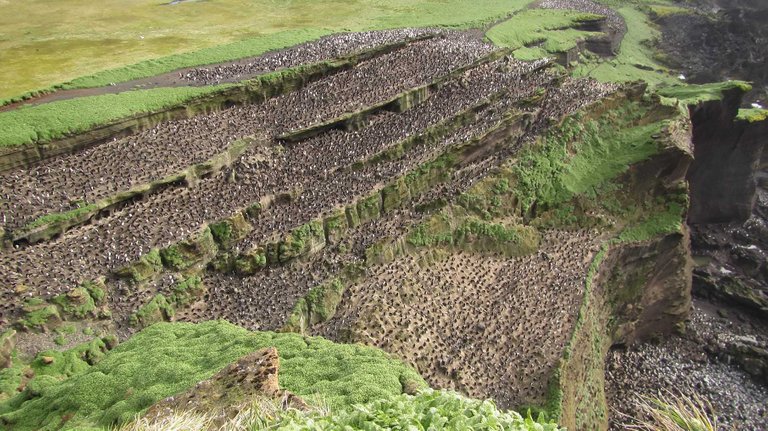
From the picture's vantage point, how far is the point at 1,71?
30.2 meters

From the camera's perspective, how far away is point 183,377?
521 inches

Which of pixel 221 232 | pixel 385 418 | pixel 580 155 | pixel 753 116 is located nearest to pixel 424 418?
pixel 385 418

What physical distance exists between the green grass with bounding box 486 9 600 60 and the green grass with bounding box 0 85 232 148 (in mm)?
27691

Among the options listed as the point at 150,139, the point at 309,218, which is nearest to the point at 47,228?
the point at 150,139

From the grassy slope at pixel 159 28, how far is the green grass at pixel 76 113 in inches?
118

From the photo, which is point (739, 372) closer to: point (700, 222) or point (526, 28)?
point (700, 222)

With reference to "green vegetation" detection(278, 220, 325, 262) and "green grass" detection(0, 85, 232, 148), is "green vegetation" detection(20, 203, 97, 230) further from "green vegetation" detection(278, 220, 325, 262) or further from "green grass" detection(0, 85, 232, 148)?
"green vegetation" detection(278, 220, 325, 262)

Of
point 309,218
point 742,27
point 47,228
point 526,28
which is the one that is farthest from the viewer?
point 742,27

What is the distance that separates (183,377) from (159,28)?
3564 cm

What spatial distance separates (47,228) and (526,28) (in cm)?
4520

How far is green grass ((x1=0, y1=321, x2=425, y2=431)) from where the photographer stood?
12.3 metres

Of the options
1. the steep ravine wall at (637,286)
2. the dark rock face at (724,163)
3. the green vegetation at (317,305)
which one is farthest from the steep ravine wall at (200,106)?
the dark rock face at (724,163)

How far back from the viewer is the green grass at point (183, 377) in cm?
1229

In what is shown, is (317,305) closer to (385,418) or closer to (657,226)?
(385,418)
